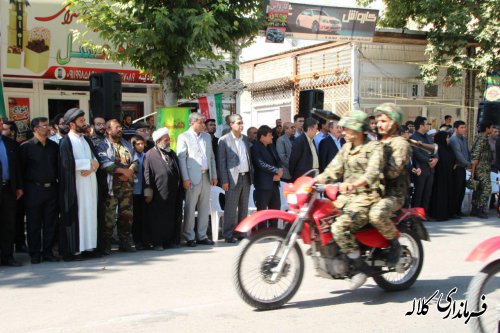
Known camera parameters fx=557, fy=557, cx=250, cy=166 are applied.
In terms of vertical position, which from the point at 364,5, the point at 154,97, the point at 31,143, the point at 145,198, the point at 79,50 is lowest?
the point at 145,198

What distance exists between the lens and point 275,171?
931cm

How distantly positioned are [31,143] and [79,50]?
7.75 metres

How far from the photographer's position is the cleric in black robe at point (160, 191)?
8.62 m

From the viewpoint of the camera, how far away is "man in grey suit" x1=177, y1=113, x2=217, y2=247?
8.92 m

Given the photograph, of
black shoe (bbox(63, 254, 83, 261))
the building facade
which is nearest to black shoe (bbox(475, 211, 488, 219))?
the building facade

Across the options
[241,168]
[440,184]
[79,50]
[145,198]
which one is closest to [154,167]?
[145,198]

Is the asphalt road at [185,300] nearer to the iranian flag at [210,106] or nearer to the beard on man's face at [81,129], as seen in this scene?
the beard on man's face at [81,129]

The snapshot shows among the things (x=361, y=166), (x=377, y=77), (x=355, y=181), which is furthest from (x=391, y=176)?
(x=377, y=77)

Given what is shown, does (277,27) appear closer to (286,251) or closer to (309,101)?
(309,101)

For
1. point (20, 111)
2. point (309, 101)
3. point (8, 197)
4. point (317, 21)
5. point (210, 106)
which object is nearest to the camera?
point (8, 197)

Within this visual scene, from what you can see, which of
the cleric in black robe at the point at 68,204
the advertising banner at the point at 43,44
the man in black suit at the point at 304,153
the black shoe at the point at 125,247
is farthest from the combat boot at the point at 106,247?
the advertising banner at the point at 43,44

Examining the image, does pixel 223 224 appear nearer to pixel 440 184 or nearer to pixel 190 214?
pixel 190 214

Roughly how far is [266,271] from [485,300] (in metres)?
1.96

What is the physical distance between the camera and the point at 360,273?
548cm
